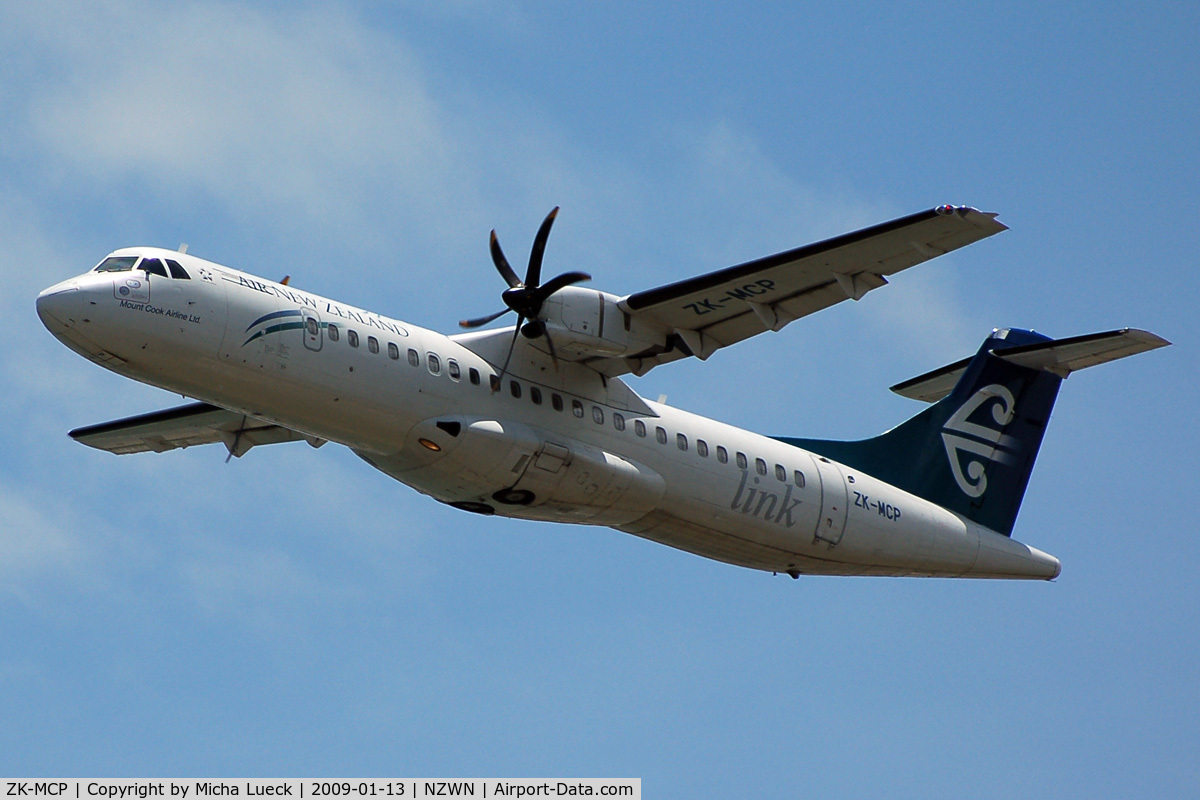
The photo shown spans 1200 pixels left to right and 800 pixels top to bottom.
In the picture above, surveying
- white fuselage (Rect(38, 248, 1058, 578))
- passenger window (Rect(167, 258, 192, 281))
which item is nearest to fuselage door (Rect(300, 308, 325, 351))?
white fuselage (Rect(38, 248, 1058, 578))

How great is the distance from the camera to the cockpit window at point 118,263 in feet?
53.6

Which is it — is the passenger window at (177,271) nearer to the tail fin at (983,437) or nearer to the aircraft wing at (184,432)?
the aircraft wing at (184,432)

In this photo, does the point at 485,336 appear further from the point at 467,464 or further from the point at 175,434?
the point at 175,434

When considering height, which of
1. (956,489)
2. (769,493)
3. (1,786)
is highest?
(956,489)

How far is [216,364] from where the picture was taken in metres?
16.5

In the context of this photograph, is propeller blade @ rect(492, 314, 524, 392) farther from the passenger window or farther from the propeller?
the passenger window

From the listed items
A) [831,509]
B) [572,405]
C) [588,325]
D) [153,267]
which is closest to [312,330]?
[153,267]

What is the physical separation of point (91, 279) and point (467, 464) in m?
5.08

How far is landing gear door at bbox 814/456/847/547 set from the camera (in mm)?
20703

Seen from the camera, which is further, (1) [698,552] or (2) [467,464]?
(1) [698,552]

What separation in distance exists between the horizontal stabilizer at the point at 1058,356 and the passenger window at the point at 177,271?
509 inches

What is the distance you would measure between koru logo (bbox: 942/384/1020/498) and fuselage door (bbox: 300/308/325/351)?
1108 centimetres

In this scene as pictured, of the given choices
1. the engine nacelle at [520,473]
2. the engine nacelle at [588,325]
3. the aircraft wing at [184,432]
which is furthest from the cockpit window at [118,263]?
the engine nacelle at [588,325]

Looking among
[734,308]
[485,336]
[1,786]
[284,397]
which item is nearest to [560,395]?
[485,336]
